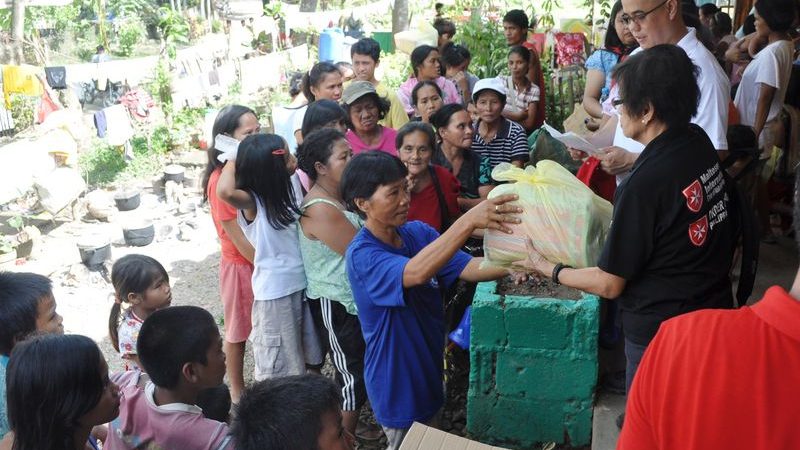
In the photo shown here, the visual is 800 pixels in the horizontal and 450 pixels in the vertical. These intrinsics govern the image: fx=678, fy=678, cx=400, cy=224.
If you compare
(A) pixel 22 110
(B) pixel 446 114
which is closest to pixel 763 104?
(B) pixel 446 114

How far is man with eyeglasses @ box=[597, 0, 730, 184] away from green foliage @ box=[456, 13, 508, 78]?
18.7ft

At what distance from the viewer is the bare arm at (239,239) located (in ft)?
12.2

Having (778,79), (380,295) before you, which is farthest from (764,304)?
(778,79)

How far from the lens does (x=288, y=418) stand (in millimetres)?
1787

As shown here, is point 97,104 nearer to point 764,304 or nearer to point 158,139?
point 158,139

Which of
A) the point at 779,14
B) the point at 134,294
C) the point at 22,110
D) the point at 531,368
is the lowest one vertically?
the point at 22,110

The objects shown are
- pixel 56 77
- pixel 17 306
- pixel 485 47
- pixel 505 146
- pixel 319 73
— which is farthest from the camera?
pixel 56 77

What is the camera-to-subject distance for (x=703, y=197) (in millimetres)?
2146

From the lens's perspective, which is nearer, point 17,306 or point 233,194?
point 17,306

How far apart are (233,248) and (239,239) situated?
16 centimetres

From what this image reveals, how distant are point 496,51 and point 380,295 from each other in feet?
23.5

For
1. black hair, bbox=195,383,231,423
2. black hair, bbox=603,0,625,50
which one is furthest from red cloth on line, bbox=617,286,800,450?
black hair, bbox=603,0,625,50

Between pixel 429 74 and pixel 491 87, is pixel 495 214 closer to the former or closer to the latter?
pixel 491 87

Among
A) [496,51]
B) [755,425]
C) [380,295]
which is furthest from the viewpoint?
[496,51]
